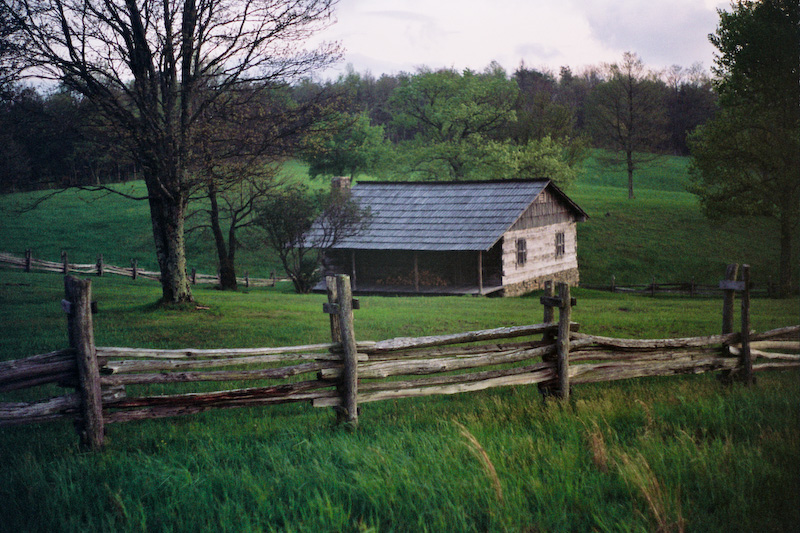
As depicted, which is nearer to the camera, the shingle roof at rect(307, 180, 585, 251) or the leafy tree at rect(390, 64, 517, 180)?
the shingle roof at rect(307, 180, 585, 251)

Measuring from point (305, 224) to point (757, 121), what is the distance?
38.5 feet

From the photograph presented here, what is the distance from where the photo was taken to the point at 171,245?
1345 centimetres

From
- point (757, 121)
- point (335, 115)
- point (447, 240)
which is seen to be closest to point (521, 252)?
point (447, 240)

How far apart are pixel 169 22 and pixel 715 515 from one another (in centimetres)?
1246

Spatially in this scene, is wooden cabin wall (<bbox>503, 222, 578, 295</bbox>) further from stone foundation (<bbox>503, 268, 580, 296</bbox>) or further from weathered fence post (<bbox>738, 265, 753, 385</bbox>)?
weathered fence post (<bbox>738, 265, 753, 385</bbox>)

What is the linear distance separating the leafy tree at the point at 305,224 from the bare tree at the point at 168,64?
4.45m

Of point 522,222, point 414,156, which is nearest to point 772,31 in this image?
point 522,222

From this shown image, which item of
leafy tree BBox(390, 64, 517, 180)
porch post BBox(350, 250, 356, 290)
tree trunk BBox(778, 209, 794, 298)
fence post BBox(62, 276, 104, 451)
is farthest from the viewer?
leafy tree BBox(390, 64, 517, 180)

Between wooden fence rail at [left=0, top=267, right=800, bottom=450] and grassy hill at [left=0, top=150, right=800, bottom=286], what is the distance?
9.64m

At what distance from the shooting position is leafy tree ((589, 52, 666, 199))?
949cm

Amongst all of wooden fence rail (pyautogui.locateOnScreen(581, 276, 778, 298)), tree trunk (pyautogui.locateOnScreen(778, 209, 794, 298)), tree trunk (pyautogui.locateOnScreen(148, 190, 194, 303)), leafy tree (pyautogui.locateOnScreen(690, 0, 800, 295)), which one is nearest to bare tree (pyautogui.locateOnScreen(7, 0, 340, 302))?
tree trunk (pyautogui.locateOnScreen(148, 190, 194, 303))

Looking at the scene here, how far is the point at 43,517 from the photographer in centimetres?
434

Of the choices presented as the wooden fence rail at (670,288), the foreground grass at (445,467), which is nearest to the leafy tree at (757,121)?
the foreground grass at (445,467)

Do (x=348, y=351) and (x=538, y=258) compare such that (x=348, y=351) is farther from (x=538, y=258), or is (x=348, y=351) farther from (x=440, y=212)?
(x=538, y=258)
